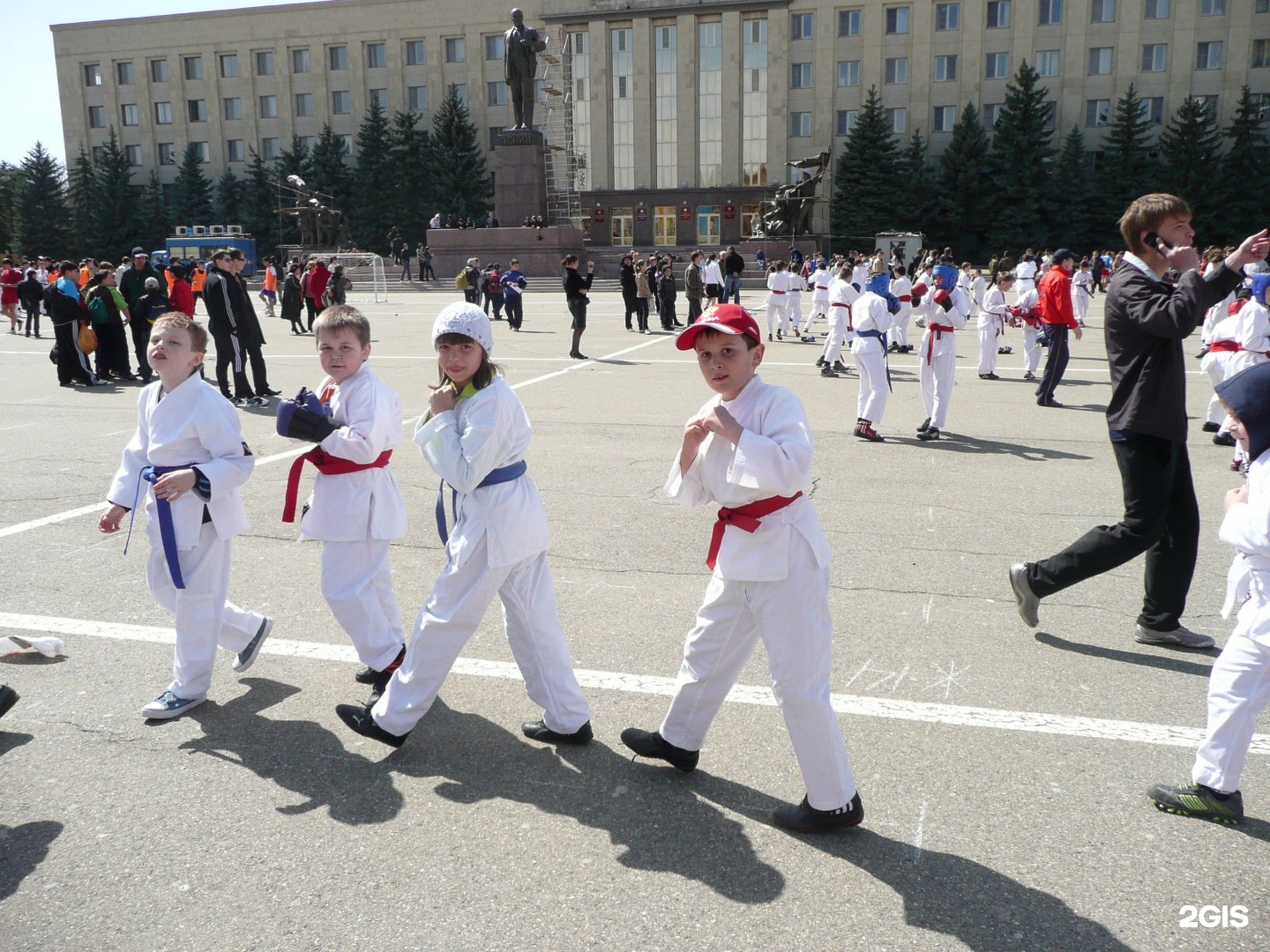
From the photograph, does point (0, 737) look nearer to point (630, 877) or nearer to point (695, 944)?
point (630, 877)

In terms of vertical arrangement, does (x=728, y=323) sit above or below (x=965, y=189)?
below

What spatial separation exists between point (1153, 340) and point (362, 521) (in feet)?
12.2

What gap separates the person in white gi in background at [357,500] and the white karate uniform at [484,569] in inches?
20.2

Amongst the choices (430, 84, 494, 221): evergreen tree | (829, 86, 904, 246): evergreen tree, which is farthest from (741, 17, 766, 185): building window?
(430, 84, 494, 221): evergreen tree

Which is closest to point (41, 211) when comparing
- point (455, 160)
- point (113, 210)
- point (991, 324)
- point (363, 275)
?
point (113, 210)

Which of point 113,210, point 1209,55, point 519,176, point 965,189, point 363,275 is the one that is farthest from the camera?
point 113,210

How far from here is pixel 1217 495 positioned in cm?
778

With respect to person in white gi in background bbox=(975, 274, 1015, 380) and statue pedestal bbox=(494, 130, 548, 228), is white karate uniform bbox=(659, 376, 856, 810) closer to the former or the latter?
person in white gi in background bbox=(975, 274, 1015, 380)

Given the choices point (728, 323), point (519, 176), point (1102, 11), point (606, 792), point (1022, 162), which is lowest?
point (606, 792)

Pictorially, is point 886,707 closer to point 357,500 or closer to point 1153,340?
point 1153,340

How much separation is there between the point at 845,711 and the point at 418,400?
993 cm

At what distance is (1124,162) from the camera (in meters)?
59.2

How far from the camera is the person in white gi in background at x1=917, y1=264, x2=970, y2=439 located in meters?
10.1

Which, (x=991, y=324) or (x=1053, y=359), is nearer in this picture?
(x=1053, y=359)
